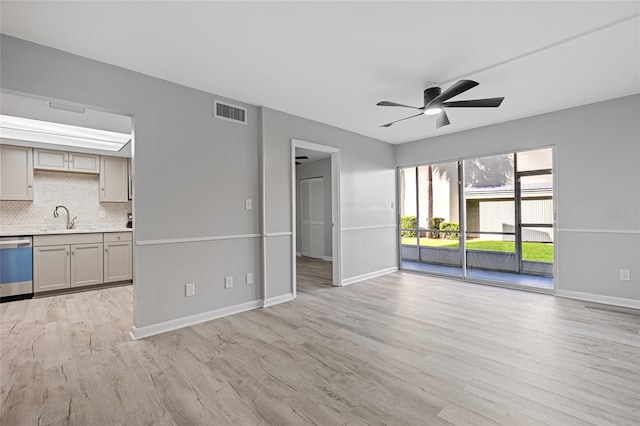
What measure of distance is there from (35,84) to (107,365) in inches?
96.1

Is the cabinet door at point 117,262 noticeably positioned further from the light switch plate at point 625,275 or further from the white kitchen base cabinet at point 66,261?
the light switch plate at point 625,275

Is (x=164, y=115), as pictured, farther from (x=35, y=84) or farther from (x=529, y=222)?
(x=529, y=222)

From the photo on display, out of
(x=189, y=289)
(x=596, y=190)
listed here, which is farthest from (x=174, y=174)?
(x=596, y=190)

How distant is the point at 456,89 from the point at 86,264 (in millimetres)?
5925

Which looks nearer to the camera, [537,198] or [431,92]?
[431,92]

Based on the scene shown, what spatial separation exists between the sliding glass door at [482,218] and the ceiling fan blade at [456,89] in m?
2.59

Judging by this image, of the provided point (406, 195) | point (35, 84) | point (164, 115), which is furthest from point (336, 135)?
point (35, 84)

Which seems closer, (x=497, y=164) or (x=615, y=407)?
(x=615, y=407)

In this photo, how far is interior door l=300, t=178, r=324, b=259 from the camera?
793cm

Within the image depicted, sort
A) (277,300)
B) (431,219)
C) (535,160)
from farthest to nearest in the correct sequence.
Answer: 1. (431,219)
2. (535,160)
3. (277,300)

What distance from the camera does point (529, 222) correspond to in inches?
183

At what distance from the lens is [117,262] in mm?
5059

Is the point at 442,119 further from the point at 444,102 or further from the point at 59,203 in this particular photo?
the point at 59,203

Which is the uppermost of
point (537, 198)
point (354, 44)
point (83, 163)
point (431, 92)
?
point (354, 44)
